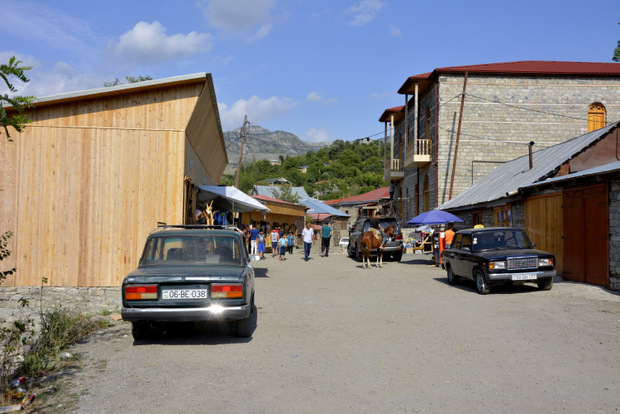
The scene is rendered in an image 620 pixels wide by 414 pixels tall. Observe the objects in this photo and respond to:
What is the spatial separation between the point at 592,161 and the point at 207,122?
500 inches

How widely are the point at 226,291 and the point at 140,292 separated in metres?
1.12

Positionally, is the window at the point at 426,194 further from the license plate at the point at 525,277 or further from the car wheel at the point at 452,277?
the license plate at the point at 525,277

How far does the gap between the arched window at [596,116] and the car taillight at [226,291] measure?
29.1 meters

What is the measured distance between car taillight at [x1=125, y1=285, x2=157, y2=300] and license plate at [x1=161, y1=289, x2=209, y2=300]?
13cm

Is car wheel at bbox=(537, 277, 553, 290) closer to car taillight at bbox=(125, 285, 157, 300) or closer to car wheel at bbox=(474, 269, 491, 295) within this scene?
car wheel at bbox=(474, 269, 491, 295)

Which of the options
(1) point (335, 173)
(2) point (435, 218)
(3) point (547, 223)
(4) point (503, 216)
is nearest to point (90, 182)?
(3) point (547, 223)

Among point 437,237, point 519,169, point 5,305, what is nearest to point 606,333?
point 5,305

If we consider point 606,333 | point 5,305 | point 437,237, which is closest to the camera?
point 606,333

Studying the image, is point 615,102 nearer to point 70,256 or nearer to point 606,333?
point 606,333

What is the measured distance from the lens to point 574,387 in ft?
16.5

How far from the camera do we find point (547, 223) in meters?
15.6

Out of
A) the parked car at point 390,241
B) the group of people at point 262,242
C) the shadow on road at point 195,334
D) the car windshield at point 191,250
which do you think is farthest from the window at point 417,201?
the car windshield at point 191,250

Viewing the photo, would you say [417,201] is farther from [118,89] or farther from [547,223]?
[118,89]

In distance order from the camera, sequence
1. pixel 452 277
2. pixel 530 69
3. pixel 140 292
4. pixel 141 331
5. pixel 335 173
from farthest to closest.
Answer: pixel 335 173 → pixel 530 69 → pixel 452 277 → pixel 141 331 → pixel 140 292
